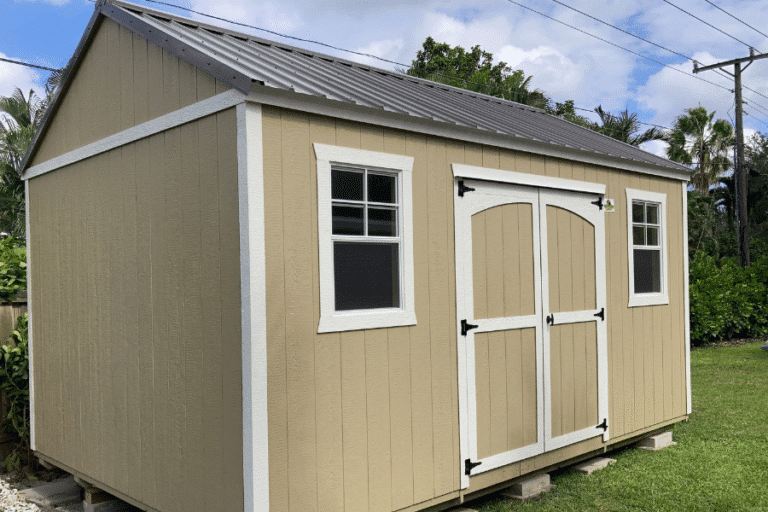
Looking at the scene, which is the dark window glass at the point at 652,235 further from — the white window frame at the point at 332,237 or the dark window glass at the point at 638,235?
the white window frame at the point at 332,237

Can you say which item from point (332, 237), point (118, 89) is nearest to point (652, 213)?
point (332, 237)

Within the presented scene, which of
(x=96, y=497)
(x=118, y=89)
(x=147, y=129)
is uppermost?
(x=118, y=89)

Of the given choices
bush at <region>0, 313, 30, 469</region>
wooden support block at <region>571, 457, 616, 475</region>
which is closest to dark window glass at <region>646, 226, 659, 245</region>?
wooden support block at <region>571, 457, 616, 475</region>

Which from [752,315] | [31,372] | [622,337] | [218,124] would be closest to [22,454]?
[31,372]

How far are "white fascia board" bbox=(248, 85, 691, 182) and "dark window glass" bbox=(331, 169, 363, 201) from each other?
333 millimetres

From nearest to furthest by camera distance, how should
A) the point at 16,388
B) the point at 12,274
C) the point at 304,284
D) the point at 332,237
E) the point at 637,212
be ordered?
1. the point at 304,284
2. the point at 332,237
3. the point at 16,388
4. the point at 12,274
5. the point at 637,212

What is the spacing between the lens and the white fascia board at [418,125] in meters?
3.91

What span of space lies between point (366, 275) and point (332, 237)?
37 centimetres

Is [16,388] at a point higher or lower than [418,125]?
lower

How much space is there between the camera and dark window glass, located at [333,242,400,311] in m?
4.31

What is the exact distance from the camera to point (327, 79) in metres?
5.02

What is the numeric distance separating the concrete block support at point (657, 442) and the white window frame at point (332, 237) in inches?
139

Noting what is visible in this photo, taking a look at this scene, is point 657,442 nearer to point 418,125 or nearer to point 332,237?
point 418,125

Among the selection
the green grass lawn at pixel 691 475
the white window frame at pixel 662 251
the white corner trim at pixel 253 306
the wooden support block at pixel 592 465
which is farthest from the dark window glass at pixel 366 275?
the white window frame at pixel 662 251
